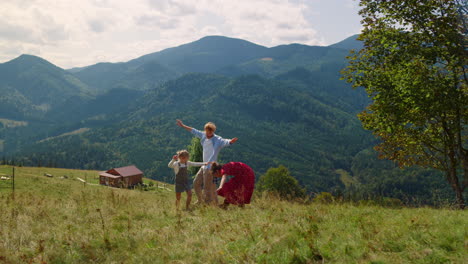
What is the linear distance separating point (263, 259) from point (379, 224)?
2.96m

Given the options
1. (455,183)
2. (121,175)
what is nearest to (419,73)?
(455,183)

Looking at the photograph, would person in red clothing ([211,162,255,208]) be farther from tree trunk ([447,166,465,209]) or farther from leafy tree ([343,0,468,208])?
tree trunk ([447,166,465,209])

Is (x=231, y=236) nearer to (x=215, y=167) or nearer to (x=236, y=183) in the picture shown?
(x=236, y=183)

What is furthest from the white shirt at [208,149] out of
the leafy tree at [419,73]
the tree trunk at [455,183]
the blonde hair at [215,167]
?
the tree trunk at [455,183]

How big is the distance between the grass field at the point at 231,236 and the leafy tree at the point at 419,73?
257 inches

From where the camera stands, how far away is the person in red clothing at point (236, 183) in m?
9.42

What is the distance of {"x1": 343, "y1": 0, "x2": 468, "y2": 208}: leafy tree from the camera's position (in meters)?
12.6

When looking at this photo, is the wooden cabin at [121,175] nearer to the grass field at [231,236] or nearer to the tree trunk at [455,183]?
the tree trunk at [455,183]

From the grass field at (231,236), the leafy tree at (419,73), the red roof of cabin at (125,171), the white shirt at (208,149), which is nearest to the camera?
the grass field at (231,236)

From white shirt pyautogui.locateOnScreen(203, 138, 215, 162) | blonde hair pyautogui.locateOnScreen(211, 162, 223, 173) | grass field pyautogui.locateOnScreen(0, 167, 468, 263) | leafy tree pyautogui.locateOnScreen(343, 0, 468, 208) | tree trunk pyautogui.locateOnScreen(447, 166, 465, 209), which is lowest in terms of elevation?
tree trunk pyautogui.locateOnScreen(447, 166, 465, 209)

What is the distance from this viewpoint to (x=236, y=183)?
31.2ft

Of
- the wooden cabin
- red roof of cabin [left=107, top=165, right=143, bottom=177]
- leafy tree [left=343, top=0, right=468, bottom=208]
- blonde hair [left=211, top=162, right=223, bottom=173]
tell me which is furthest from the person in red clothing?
red roof of cabin [left=107, top=165, right=143, bottom=177]

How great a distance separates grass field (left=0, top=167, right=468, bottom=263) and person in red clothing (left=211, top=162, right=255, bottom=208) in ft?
1.57

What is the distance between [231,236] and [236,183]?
9.79 ft
